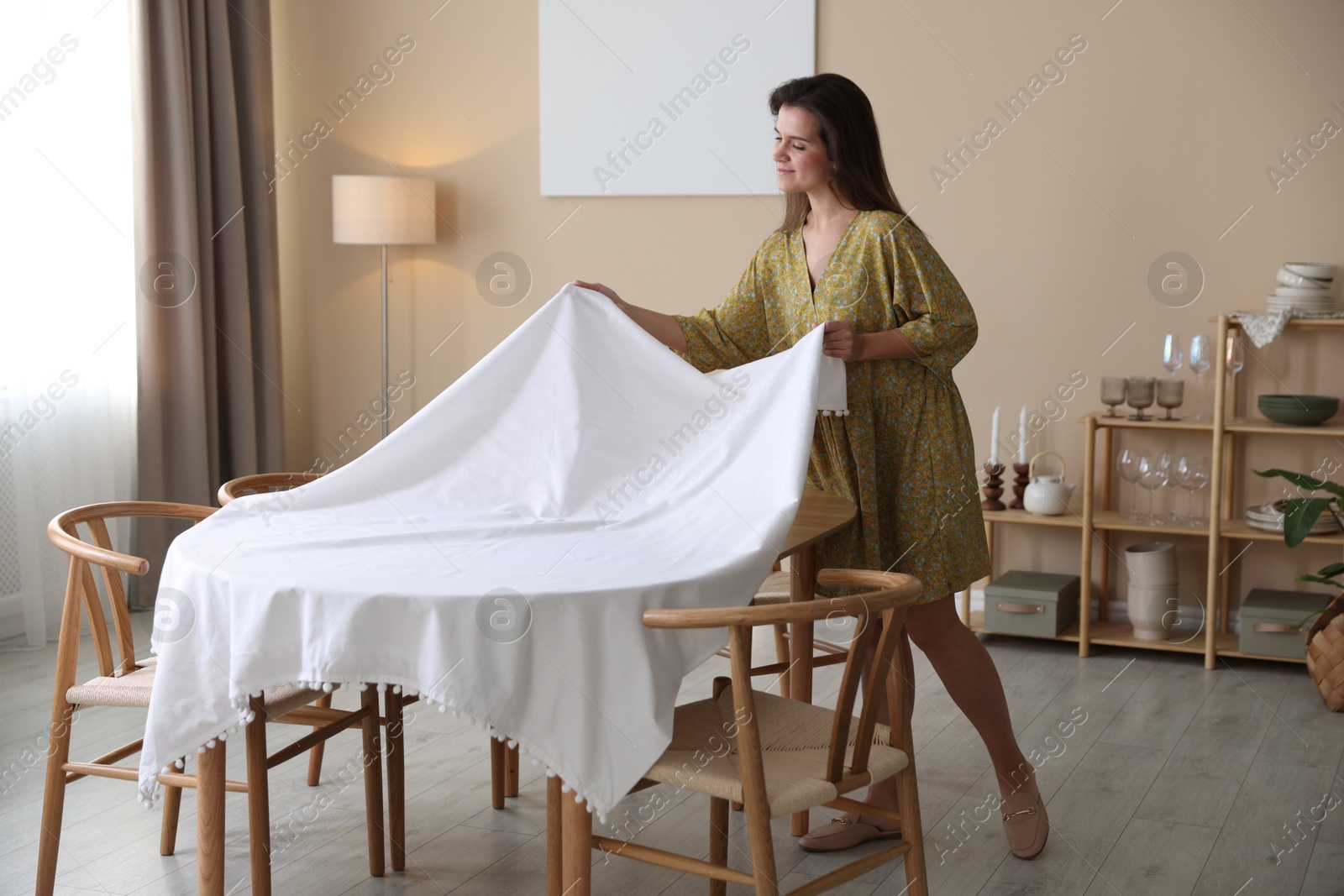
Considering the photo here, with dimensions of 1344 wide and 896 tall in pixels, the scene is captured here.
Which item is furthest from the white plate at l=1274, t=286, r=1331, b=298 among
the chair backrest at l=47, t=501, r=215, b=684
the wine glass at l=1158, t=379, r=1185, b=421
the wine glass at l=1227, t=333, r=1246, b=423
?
the chair backrest at l=47, t=501, r=215, b=684

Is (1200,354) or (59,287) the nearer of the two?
(1200,354)

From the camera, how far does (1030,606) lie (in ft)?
13.4

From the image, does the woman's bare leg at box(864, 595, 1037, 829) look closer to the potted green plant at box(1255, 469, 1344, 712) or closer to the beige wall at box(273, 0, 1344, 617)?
the potted green plant at box(1255, 469, 1344, 712)

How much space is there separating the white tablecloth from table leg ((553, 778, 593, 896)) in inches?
2.6

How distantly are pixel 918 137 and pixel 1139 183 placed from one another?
2.45 feet

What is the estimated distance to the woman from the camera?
2369 mm

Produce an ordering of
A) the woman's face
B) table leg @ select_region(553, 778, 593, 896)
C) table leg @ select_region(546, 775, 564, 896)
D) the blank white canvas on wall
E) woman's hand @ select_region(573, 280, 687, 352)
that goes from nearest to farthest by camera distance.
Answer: table leg @ select_region(553, 778, 593, 896)
table leg @ select_region(546, 775, 564, 896)
the woman's face
woman's hand @ select_region(573, 280, 687, 352)
the blank white canvas on wall

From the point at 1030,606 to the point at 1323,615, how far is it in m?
0.85

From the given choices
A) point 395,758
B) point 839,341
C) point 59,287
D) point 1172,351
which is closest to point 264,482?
point 395,758

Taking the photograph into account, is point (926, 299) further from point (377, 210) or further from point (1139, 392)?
point (377, 210)

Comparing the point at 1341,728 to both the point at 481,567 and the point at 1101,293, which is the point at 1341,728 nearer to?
the point at 1101,293

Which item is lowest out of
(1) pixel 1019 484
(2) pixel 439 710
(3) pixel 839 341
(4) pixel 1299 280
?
(2) pixel 439 710

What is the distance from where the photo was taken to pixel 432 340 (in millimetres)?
5168

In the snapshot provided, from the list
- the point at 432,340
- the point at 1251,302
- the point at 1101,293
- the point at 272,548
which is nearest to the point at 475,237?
the point at 432,340
